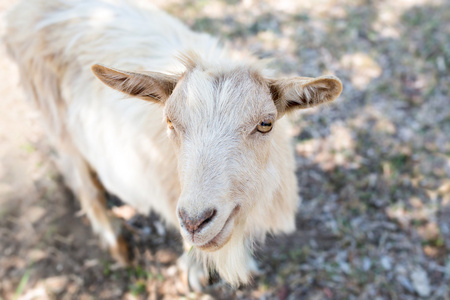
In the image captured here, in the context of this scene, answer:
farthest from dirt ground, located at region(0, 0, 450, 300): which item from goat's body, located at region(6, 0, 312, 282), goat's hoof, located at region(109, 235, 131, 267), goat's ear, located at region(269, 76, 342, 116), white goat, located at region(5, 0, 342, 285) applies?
goat's ear, located at region(269, 76, 342, 116)

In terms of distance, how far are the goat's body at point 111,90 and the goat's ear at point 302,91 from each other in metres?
0.53

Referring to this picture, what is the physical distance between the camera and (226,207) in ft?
6.35

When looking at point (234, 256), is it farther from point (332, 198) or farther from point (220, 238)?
point (332, 198)

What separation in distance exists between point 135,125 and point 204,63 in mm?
1061

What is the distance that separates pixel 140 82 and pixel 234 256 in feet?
4.73

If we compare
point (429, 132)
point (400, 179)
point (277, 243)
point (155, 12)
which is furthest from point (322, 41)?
point (277, 243)

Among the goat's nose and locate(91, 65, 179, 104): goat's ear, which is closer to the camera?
the goat's nose

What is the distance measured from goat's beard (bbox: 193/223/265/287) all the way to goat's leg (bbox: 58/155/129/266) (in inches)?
73.8

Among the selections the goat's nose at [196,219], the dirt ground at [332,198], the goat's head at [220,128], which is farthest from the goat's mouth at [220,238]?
the dirt ground at [332,198]

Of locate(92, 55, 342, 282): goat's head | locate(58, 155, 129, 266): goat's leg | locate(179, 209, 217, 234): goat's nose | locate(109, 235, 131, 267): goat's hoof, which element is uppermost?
locate(92, 55, 342, 282): goat's head

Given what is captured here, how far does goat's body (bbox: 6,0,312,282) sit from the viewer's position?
2.94 m

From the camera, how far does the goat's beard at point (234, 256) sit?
98.1 inches

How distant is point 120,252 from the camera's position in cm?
414

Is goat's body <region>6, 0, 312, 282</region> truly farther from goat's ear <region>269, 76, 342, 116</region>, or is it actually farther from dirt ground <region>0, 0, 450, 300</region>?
dirt ground <region>0, 0, 450, 300</region>
